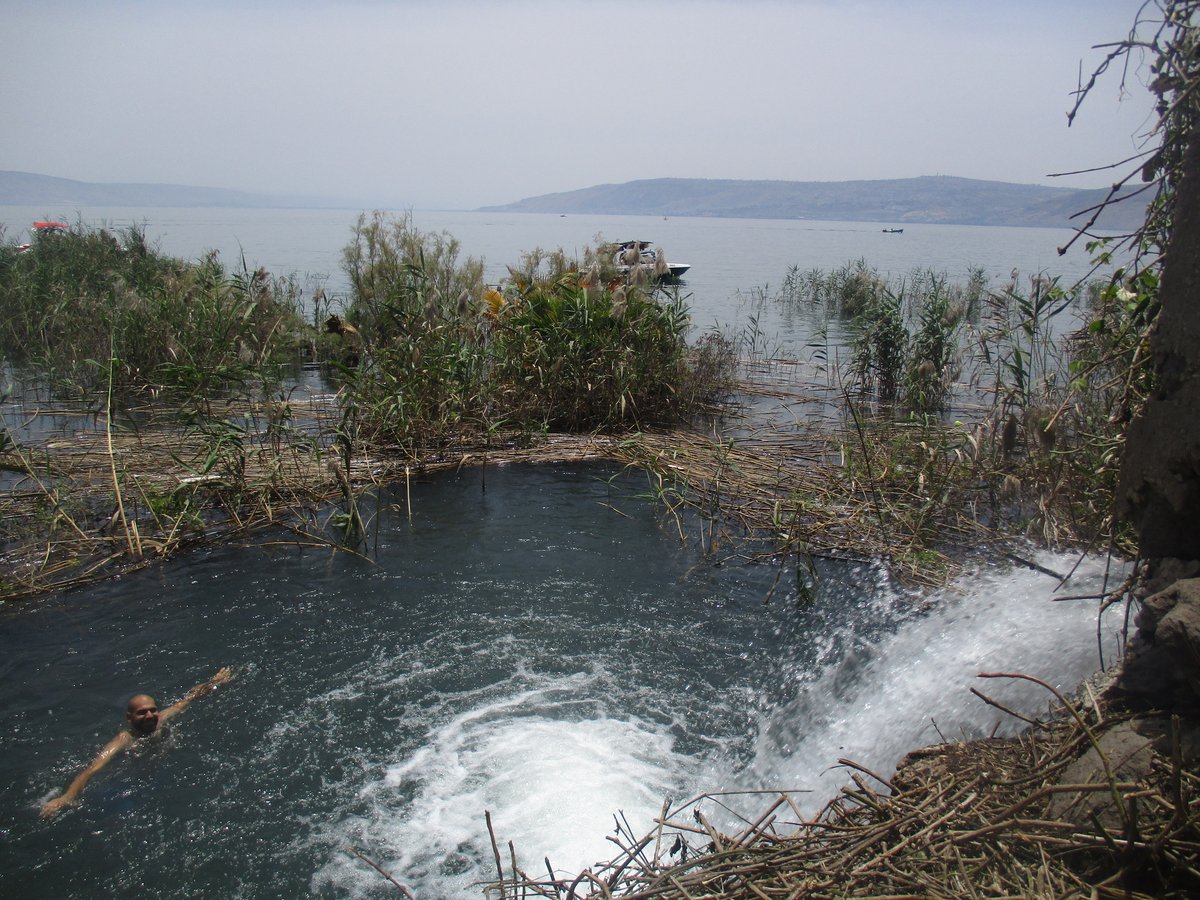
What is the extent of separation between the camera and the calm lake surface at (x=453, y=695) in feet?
13.2

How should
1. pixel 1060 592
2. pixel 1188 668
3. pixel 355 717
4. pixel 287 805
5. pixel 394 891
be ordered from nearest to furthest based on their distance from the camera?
pixel 1188 668 → pixel 394 891 → pixel 287 805 → pixel 355 717 → pixel 1060 592

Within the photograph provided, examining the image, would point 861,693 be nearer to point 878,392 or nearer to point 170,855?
point 170,855

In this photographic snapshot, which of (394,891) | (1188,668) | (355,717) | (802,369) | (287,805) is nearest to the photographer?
(1188,668)

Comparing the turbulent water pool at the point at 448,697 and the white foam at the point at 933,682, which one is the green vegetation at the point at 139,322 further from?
the white foam at the point at 933,682

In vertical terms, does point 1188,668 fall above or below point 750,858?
above

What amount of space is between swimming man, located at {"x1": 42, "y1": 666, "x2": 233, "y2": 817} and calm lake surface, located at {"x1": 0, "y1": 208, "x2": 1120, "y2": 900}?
8 centimetres

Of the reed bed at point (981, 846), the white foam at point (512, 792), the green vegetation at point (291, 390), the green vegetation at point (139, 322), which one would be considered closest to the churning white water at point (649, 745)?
the white foam at point (512, 792)

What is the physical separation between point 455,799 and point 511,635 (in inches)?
64.6

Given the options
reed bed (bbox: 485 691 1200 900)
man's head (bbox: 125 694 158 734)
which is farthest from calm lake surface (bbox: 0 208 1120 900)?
reed bed (bbox: 485 691 1200 900)

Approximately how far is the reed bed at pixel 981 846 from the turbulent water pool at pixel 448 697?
3.35 feet

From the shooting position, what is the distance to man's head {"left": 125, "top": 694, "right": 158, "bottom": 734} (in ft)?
15.0

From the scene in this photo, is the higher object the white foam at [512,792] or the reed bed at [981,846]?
the reed bed at [981,846]

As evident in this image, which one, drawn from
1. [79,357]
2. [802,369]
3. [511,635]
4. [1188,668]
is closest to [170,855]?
[511,635]

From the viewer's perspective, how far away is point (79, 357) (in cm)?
1241
